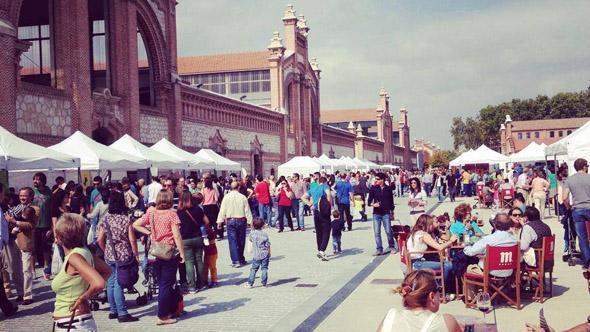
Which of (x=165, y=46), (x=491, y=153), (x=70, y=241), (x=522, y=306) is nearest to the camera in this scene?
(x=70, y=241)

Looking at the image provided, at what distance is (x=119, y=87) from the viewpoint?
2369 cm

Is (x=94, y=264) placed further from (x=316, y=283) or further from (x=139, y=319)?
(x=316, y=283)

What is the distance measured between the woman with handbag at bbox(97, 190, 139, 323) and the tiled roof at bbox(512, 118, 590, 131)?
317 feet

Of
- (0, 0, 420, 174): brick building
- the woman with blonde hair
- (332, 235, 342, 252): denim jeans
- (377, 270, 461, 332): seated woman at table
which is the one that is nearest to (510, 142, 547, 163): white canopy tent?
(0, 0, 420, 174): brick building

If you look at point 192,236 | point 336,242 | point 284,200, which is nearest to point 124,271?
point 192,236

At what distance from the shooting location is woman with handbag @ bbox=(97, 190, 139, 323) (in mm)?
7984

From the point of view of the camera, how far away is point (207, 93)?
1277 inches

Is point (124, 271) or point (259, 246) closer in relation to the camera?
point (124, 271)

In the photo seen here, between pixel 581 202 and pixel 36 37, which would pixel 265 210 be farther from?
pixel 581 202

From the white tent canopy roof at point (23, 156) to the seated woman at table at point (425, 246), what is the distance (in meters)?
8.34

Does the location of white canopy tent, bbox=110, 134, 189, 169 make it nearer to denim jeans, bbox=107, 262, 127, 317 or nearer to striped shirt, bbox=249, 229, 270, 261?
striped shirt, bbox=249, 229, 270, 261

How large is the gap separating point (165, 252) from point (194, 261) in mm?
2098

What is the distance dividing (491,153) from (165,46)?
56.5ft

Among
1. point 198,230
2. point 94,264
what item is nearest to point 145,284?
point 198,230
